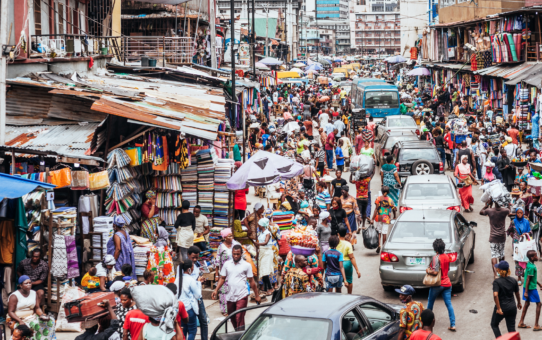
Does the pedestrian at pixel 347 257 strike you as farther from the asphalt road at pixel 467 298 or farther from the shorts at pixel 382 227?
the shorts at pixel 382 227

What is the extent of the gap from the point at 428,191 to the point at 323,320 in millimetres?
8818

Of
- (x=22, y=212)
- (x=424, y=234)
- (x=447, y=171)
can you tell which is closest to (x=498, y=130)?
(x=447, y=171)

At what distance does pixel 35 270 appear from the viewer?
9570 mm

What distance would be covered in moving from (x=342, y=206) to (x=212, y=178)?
111 inches

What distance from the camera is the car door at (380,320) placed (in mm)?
7494

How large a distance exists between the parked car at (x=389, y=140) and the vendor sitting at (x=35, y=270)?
1461 cm

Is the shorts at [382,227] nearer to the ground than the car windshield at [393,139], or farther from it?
nearer to the ground

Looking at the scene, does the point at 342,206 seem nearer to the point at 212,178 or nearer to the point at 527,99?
the point at 212,178

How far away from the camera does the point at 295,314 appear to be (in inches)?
280

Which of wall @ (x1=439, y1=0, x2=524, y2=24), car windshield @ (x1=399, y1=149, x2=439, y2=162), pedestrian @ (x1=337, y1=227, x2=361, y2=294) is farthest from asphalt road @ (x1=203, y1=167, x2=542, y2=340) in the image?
wall @ (x1=439, y1=0, x2=524, y2=24)

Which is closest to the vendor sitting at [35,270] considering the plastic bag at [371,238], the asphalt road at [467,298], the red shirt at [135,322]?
the red shirt at [135,322]

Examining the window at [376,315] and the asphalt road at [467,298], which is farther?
the asphalt road at [467,298]

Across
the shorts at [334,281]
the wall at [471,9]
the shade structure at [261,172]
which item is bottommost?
the shorts at [334,281]

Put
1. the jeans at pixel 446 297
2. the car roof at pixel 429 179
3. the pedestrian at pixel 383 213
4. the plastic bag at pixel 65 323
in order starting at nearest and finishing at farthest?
the jeans at pixel 446 297 < the plastic bag at pixel 65 323 < the pedestrian at pixel 383 213 < the car roof at pixel 429 179
